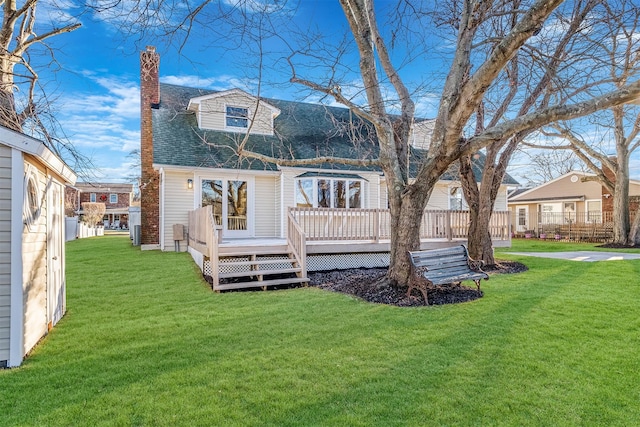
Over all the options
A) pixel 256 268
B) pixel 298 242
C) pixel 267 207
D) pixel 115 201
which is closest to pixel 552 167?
pixel 267 207

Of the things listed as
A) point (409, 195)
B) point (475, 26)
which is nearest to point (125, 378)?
point (409, 195)

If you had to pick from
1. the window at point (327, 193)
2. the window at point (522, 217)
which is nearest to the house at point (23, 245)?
the window at point (327, 193)

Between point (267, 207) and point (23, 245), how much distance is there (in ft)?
35.5

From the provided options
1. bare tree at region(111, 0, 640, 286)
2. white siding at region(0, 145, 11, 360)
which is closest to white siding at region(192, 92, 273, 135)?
bare tree at region(111, 0, 640, 286)

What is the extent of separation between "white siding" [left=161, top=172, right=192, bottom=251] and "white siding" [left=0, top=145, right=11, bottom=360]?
9898mm

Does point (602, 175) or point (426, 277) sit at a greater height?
point (602, 175)

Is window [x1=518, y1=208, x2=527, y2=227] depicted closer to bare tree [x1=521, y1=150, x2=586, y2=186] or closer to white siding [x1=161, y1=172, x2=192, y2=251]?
bare tree [x1=521, y1=150, x2=586, y2=186]

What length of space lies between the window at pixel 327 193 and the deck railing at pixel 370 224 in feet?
12.4

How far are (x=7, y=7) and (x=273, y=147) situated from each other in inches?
351

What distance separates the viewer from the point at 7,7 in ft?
26.3

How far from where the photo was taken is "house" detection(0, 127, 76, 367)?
3.81 metres

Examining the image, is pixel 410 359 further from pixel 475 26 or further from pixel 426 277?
pixel 475 26

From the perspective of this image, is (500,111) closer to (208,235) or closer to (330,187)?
(330,187)

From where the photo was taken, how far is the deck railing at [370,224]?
31.7ft
